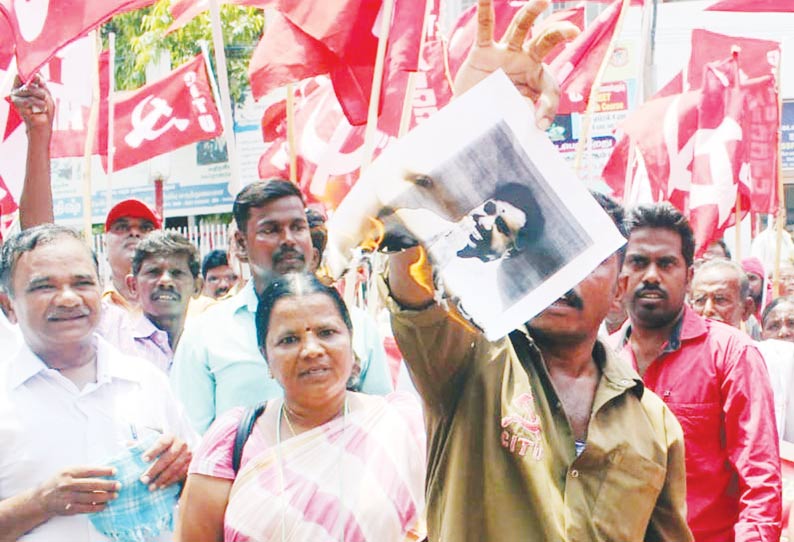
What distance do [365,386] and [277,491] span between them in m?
0.74

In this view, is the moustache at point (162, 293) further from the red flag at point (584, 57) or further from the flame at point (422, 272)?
the flame at point (422, 272)

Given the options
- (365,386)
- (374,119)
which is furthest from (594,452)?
(374,119)

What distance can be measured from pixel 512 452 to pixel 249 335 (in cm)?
146

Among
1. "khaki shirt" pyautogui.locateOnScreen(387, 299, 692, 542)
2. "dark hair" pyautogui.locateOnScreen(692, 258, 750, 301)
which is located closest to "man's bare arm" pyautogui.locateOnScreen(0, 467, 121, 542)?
"khaki shirt" pyautogui.locateOnScreen(387, 299, 692, 542)

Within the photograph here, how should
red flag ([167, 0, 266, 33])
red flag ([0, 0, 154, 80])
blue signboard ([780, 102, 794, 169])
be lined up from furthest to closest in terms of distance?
blue signboard ([780, 102, 794, 169]) → red flag ([167, 0, 266, 33]) → red flag ([0, 0, 154, 80])

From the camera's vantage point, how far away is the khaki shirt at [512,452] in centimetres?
218

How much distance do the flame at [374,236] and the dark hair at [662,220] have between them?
169 centimetres

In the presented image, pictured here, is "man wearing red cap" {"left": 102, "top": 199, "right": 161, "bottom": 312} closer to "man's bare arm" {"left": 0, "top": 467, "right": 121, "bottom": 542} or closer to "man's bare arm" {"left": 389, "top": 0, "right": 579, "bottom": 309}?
"man's bare arm" {"left": 0, "top": 467, "right": 121, "bottom": 542}

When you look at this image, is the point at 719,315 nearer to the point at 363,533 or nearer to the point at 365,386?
the point at 365,386

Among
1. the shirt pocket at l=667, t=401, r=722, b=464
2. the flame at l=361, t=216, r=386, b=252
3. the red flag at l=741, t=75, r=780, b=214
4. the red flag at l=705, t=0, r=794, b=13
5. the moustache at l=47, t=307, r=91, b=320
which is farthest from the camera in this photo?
the red flag at l=741, t=75, r=780, b=214

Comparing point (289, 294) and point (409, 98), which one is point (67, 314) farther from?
point (409, 98)

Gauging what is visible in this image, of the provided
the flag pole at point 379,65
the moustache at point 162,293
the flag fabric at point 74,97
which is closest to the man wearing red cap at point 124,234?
the moustache at point 162,293

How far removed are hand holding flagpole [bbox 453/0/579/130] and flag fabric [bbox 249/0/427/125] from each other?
2.61m

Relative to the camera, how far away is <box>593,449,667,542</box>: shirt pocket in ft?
7.48
